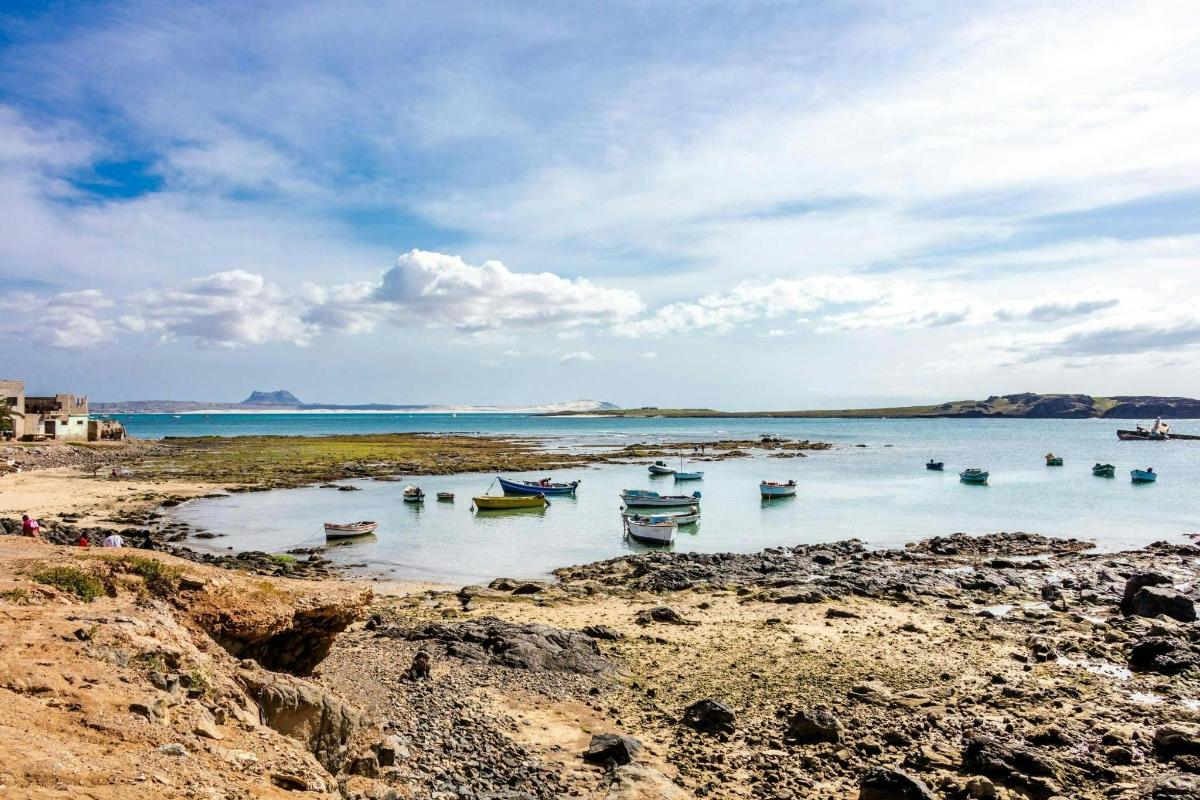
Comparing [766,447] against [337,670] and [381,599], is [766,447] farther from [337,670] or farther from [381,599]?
[337,670]

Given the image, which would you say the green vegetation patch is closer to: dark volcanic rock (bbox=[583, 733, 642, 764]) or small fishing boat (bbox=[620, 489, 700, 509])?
dark volcanic rock (bbox=[583, 733, 642, 764])

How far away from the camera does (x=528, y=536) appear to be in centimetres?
4353

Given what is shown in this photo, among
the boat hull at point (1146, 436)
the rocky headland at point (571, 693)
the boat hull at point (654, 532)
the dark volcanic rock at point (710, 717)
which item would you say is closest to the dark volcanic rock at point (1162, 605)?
the rocky headland at point (571, 693)

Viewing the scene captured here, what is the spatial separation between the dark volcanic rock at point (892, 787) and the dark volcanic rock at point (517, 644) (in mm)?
7371

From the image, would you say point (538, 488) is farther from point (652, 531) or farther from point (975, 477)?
point (975, 477)

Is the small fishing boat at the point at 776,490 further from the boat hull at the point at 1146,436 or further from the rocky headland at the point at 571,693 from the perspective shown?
the boat hull at the point at 1146,436

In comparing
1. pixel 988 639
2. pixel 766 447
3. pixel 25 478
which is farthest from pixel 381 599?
pixel 766 447

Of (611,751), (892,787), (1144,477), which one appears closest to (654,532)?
(611,751)

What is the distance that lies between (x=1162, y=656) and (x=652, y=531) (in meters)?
25.2

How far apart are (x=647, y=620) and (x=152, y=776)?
17.7m

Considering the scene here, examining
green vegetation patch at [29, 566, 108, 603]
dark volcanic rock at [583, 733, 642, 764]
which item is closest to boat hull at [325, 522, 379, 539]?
green vegetation patch at [29, 566, 108, 603]

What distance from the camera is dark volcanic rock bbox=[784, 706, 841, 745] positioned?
46.0 ft

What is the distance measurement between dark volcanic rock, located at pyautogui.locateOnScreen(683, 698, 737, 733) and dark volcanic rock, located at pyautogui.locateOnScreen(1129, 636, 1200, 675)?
1169 cm

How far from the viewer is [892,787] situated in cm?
1166
